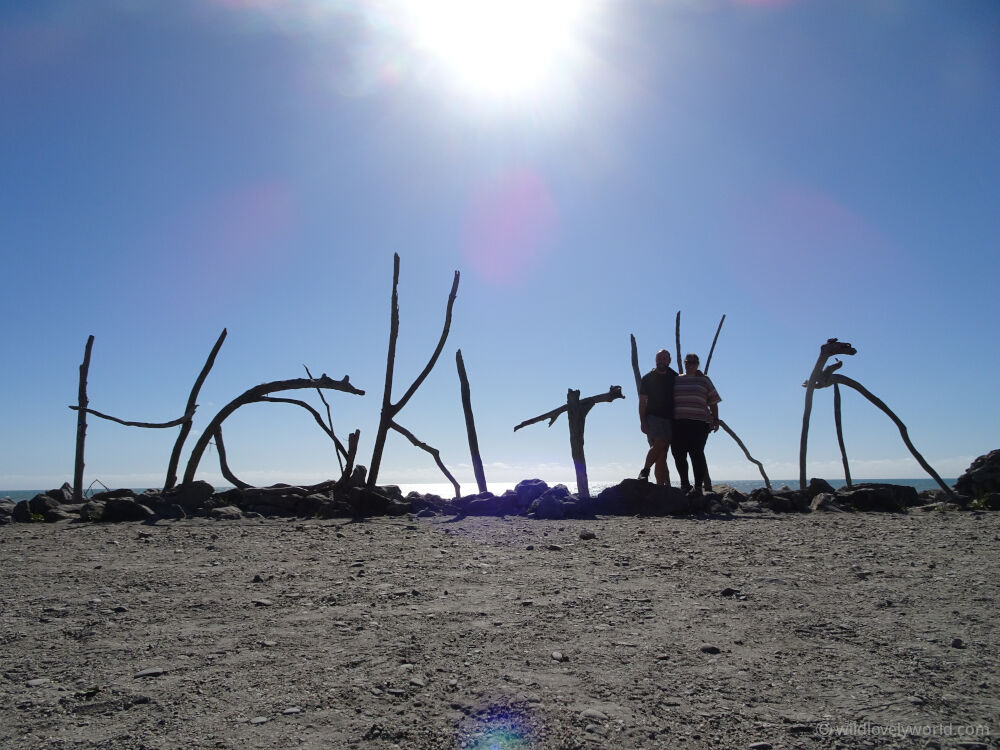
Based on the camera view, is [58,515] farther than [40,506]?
No

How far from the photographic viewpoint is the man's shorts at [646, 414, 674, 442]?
10312 millimetres

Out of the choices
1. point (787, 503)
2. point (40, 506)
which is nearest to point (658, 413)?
point (787, 503)

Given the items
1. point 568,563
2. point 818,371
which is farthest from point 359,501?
point 818,371

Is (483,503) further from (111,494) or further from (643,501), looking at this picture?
(111,494)

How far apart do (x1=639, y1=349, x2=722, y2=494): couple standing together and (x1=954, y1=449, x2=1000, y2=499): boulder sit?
5008mm

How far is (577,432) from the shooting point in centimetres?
1173

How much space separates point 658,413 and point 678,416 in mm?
312

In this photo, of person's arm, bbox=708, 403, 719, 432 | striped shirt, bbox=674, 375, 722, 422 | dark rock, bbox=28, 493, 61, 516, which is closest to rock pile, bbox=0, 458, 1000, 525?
dark rock, bbox=28, 493, 61, 516

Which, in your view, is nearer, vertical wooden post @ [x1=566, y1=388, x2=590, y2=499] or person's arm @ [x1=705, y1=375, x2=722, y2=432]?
person's arm @ [x1=705, y1=375, x2=722, y2=432]

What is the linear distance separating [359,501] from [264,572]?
4.59m

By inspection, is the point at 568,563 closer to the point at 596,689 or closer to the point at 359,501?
the point at 596,689

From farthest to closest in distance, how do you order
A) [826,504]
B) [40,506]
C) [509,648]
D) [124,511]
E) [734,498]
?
1. [734,498]
2. [826,504]
3. [40,506]
4. [124,511]
5. [509,648]

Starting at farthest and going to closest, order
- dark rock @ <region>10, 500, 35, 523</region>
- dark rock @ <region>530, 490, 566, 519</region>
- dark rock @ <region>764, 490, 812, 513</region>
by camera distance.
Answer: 1. dark rock @ <region>764, 490, 812, 513</region>
2. dark rock @ <region>530, 490, 566, 519</region>
3. dark rock @ <region>10, 500, 35, 523</region>

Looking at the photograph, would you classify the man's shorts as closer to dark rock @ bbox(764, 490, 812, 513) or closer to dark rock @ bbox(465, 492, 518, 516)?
dark rock @ bbox(764, 490, 812, 513)
